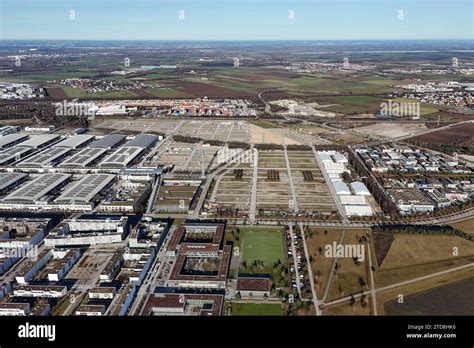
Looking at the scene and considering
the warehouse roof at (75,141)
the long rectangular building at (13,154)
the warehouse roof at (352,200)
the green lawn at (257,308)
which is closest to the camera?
the green lawn at (257,308)

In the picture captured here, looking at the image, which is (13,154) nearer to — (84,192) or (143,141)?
(143,141)

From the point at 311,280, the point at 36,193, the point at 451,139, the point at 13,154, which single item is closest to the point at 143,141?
the point at 13,154

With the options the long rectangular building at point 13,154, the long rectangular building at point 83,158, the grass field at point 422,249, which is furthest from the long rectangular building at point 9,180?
the grass field at point 422,249

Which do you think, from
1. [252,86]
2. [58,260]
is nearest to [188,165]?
[58,260]

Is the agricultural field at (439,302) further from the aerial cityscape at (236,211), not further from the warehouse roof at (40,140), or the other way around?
the warehouse roof at (40,140)

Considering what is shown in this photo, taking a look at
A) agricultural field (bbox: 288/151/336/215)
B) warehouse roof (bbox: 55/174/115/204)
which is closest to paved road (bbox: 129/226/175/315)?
warehouse roof (bbox: 55/174/115/204)
